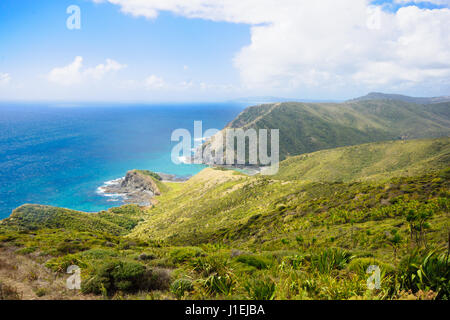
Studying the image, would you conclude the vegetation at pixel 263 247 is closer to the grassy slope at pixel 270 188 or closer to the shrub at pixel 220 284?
the shrub at pixel 220 284

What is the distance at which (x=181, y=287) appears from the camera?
17.8ft

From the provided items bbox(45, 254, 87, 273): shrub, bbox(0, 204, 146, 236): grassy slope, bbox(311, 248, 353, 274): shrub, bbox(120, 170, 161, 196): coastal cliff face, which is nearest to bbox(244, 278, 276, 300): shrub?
bbox(311, 248, 353, 274): shrub

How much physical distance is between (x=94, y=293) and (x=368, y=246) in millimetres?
13229

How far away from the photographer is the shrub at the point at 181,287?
17.6ft

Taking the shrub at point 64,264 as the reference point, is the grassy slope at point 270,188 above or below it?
below

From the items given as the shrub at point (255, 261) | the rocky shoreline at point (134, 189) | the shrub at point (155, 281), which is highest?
the shrub at point (155, 281)

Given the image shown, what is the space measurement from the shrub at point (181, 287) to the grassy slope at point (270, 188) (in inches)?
937

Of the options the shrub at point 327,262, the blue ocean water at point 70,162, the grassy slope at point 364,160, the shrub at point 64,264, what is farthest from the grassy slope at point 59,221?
the grassy slope at point 364,160

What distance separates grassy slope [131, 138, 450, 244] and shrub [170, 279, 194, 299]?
23803 mm

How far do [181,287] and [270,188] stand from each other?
49347 millimetres

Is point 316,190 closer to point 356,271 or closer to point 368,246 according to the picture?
point 368,246

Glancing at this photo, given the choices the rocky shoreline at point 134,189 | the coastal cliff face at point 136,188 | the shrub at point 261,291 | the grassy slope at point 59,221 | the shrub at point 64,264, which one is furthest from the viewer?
the coastal cliff face at point 136,188

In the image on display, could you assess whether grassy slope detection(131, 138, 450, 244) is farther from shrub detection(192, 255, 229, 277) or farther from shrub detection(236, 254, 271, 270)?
shrub detection(192, 255, 229, 277)

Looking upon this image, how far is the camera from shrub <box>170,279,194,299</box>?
17.6 ft
